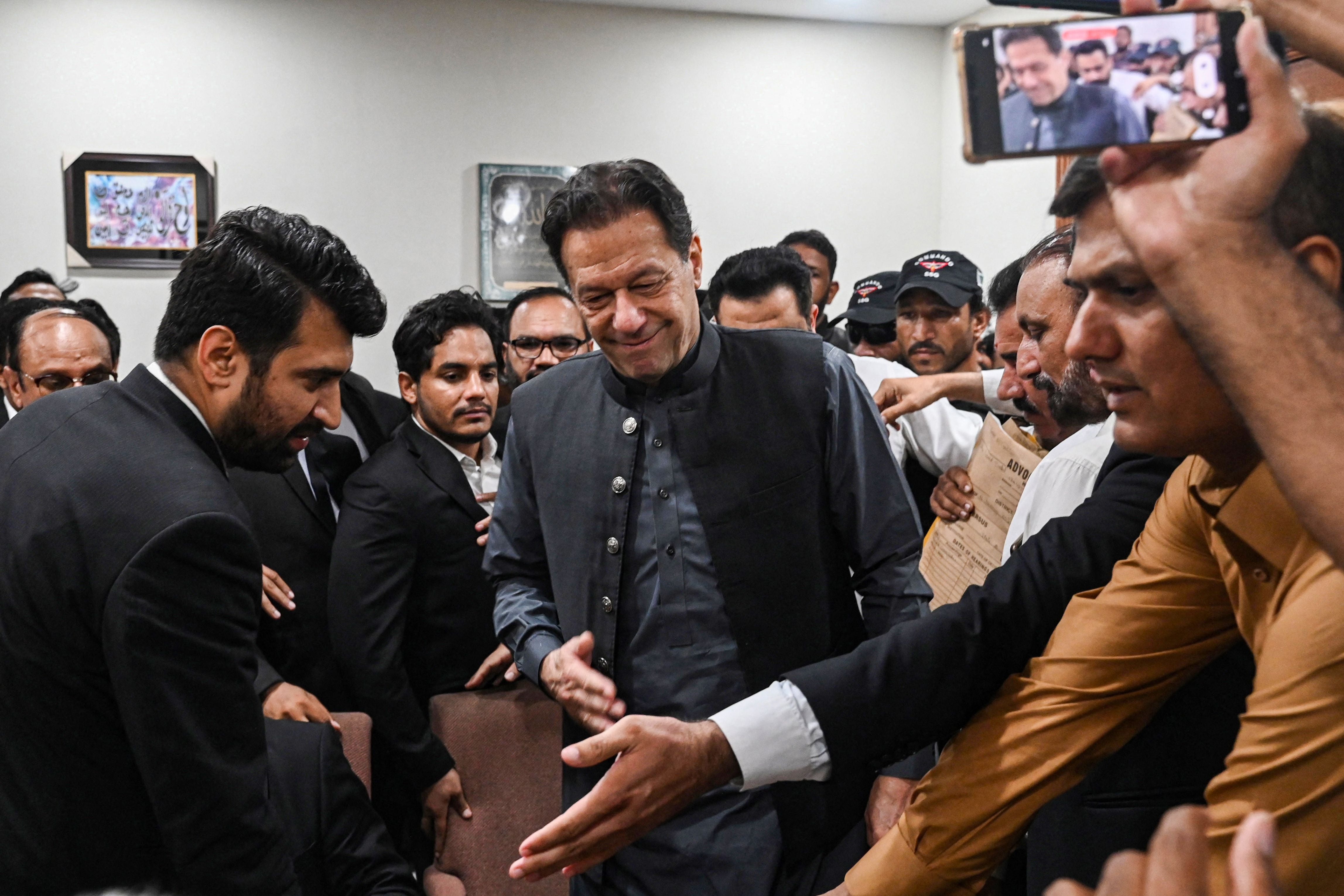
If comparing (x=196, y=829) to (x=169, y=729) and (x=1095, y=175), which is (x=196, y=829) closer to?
(x=169, y=729)

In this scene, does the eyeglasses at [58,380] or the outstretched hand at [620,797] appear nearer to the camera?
the outstretched hand at [620,797]

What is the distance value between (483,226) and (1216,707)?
4.95 m

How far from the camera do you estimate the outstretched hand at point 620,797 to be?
113 centimetres

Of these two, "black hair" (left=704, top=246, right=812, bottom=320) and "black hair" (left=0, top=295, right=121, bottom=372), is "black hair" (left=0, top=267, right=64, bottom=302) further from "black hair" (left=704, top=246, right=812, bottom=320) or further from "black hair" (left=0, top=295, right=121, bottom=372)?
"black hair" (left=704, top=246, right=812, bottom=320)

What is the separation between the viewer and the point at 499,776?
8.29ft

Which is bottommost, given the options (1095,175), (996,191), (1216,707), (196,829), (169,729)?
(196,829)

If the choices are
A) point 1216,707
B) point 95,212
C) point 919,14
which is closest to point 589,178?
point 1216,707

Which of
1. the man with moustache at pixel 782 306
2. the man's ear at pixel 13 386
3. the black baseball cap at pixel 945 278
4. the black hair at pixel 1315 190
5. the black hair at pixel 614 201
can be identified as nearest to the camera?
the black hair at pixel 1315 190

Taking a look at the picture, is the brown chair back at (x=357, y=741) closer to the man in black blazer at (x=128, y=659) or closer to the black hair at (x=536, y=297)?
the man in black blazer at (x=128, y=659)

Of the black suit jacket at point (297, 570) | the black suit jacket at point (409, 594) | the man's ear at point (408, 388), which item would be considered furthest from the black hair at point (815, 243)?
the black suit jacket at point (297, 570)

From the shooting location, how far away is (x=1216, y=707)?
43.3 inches

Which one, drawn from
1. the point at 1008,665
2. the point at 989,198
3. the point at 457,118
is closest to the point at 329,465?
the point at 1008,665

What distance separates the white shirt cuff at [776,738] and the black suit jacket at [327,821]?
3.45 ft

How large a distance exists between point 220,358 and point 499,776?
1.24m
